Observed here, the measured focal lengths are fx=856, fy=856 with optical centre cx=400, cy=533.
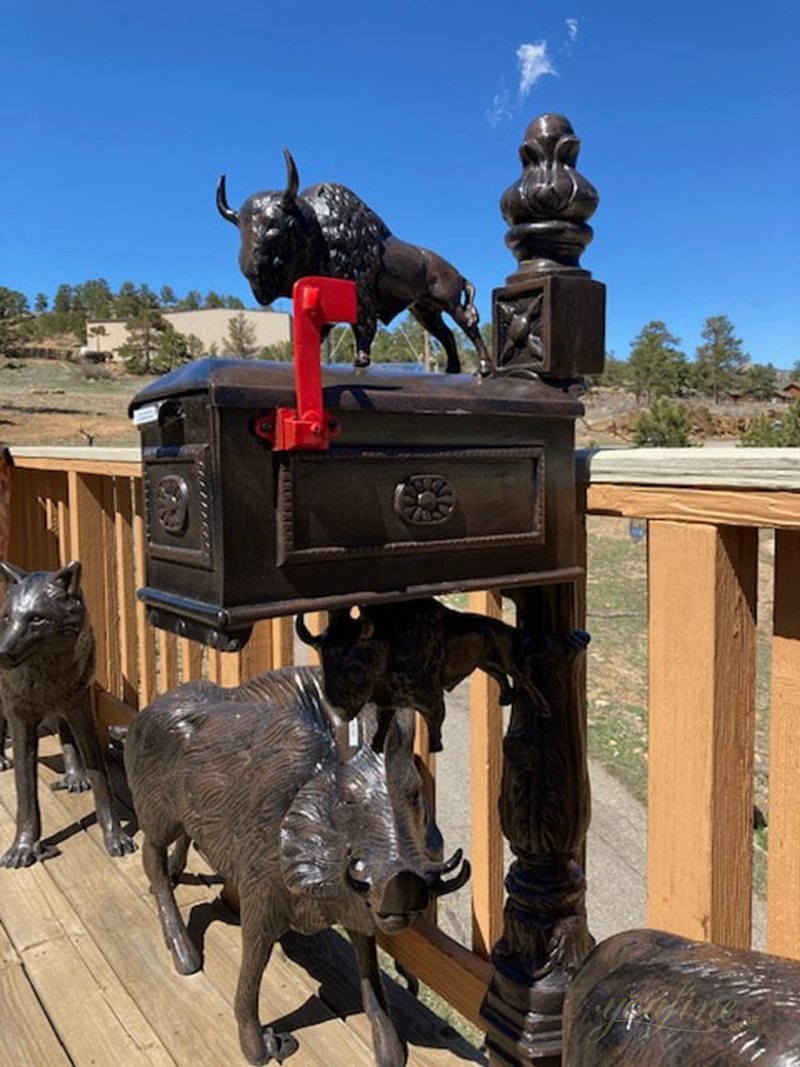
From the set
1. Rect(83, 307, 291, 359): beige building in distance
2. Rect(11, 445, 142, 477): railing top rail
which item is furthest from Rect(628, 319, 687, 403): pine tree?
Rect(11, 445, 142, 477): railing top rail

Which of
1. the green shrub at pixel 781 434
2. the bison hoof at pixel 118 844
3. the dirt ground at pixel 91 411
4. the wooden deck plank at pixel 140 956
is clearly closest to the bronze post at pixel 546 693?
the wooden deck plank at pixel 140 956

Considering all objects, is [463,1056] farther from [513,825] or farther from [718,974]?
[718,974]

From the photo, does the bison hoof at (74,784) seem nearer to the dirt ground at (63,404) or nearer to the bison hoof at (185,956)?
the bison hoof at (185,956)

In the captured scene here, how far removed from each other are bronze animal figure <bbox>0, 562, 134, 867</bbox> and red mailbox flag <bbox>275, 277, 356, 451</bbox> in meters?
1.62

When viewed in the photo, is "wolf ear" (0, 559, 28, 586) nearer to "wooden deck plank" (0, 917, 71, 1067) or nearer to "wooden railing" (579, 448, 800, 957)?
"wooden deck plank" (0, 917, 71, 1067)

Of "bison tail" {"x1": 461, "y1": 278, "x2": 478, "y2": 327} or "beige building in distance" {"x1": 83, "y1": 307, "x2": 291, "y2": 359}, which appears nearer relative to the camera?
"bison tail" {"x1": 461, "y1": 278, "x2": 478, "y2": 327}

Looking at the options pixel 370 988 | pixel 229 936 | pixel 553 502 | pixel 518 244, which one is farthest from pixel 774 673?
pixel 229 936

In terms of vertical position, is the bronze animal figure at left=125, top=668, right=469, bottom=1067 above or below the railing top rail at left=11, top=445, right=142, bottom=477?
below

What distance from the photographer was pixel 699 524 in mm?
987

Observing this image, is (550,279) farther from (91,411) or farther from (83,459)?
(91,411)

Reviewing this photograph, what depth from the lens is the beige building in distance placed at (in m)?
49.2

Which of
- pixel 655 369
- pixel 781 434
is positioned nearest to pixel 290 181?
Answer: pixel 781 434

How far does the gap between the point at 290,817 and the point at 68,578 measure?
1.14 meters

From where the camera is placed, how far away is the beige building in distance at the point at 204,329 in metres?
49.2
